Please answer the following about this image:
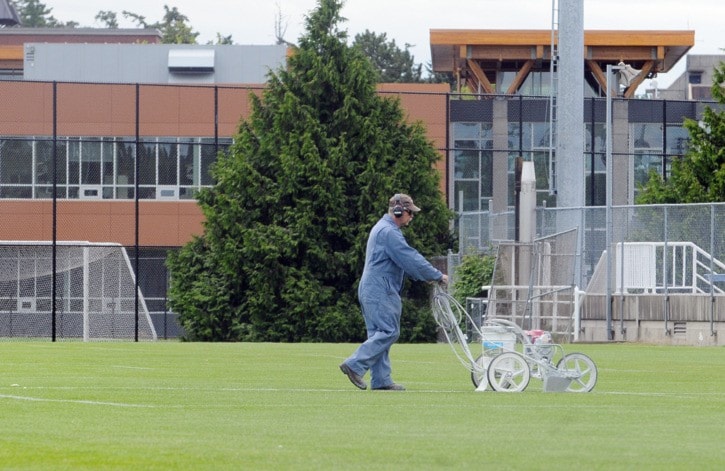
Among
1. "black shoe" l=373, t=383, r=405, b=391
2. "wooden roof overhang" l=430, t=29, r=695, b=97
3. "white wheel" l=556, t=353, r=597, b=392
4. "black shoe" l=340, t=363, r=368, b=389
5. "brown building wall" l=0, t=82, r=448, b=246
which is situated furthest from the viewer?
"wooden roof overhang" l=430, t=29, r=695, b=97

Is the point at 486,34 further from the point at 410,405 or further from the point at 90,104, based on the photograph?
the point at 410,405

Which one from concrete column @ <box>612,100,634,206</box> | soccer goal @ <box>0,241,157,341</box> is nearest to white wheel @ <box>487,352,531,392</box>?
soccer goal @ <box>0,241,157,341</box>

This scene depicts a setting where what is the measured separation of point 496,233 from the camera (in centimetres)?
3897

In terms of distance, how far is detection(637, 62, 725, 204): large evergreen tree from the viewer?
3434 cm

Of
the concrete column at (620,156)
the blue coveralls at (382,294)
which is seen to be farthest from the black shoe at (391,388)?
the concrete column at (620,156)

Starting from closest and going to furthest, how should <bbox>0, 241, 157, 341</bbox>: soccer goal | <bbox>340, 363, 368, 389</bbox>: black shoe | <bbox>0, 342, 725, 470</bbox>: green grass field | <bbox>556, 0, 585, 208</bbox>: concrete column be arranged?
<bbox>0, 342, 725, 470</bbox>: green grass field < <bbox>340, 363, 368, 389</bbox>: black shoe < <bbox>556, 0, 585, 208</bbox>: concrete column < <bbox>0, 241, 157, 341</bbox>: soccer goal

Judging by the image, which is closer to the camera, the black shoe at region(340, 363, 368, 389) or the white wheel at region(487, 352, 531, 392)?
the white wheel at region(487, 352, 531, 392)

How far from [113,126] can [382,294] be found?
34763mm

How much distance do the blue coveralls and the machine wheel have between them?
2.57ft

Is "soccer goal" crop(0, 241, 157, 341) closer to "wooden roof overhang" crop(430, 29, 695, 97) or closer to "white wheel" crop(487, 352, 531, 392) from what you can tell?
"wooden roof overhang" crop(430, 29, 695, 97)

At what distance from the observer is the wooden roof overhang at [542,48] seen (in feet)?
192

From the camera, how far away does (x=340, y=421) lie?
10383 mm

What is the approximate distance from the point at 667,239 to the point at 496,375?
18115 mm

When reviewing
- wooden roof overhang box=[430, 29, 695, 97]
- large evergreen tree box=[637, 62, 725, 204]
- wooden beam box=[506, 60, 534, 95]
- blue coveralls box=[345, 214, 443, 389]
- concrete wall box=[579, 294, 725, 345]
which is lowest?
concrete wall box=[579, 294, 725, 345]
